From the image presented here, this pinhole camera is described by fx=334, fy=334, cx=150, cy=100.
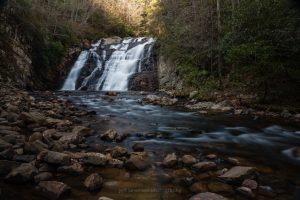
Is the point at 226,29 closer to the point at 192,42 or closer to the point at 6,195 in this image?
the point at 192,42

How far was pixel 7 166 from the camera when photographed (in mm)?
5641

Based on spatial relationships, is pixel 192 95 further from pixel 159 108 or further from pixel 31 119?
pixel 31 119

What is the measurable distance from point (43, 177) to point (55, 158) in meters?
0.66

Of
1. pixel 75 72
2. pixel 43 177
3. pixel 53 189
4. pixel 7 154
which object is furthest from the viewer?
pixel 75 72

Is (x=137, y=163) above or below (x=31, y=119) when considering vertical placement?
below

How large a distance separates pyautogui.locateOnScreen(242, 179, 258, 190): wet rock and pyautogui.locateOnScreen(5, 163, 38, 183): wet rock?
349 centimetres

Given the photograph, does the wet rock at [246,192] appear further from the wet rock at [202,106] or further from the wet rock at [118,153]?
the wet rock at [202,106]

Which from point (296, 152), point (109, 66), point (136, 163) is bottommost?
point (296, 152)

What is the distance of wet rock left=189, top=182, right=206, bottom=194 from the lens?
5.41 m

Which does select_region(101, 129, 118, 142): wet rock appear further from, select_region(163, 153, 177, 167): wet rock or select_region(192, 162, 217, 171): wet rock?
select_region(192, 162, 217, 171): wet rock

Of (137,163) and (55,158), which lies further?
(137,163)

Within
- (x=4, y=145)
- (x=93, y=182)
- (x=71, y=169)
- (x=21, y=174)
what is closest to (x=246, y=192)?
(x=93, y=182)

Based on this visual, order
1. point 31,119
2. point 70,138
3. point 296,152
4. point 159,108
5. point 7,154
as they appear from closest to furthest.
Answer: point 7,154 < point 70,138 < point 296,152 < point 31,119 < point 159,108

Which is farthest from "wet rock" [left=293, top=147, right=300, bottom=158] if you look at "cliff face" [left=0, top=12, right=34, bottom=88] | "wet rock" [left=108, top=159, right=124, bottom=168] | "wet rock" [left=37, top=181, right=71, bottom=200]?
"cliff face" [left=0, top=12, right=34, bottom=88]
